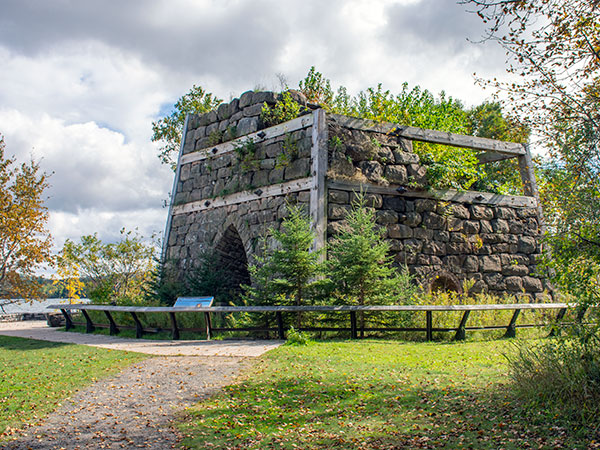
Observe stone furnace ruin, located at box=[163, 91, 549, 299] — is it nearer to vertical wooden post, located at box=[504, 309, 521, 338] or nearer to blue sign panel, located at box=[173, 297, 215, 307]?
blue sign panel, located at box=[173, 297, 215, 307]

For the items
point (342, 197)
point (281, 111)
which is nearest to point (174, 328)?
point (342, 197)

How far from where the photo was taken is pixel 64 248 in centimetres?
1861

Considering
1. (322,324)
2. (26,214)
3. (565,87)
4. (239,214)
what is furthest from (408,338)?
(26,214)

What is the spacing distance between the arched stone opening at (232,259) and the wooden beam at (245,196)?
0.73 m

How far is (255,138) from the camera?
1230 centimetres

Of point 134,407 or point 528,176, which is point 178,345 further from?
point 528,176

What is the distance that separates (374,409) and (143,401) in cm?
237

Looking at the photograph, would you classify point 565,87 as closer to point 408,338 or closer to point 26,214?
point 408,338

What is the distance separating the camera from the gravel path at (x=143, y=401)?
426 cm

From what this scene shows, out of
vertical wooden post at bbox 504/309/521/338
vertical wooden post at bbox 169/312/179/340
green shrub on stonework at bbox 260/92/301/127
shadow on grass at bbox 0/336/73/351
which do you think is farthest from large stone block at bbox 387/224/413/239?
shadow on grass at bbox 0/336/73/351

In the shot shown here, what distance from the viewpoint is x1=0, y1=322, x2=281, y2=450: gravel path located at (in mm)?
4262

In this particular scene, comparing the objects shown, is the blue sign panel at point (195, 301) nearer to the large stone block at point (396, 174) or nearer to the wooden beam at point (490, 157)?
the large stone block at point (396, 174)

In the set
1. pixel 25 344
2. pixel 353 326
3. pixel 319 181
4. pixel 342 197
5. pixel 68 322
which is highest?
pixel 319 181

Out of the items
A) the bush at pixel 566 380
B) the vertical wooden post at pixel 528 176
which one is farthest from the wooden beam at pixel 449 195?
the bush at pixel 566 380
